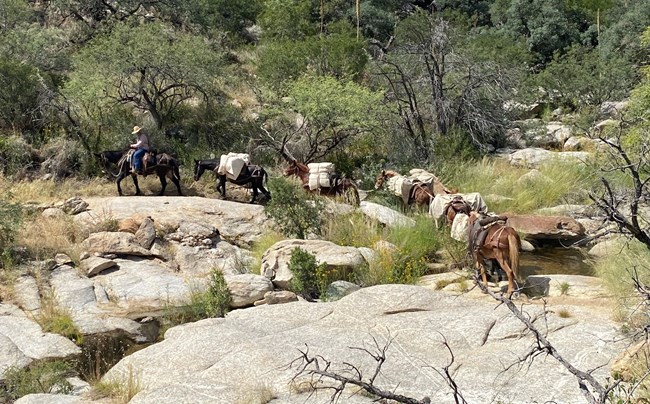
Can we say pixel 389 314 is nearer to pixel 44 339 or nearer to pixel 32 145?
pixel 44 339

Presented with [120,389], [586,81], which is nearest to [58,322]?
[120,389]

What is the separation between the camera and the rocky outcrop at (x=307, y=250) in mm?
11930

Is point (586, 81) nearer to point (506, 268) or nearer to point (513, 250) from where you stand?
point (513, 250)

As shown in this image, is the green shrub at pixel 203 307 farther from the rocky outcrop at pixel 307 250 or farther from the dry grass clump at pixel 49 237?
the dry grass clump at pixel 49 237

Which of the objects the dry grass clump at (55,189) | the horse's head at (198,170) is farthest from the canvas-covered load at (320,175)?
the dry grass clump at (55,189)

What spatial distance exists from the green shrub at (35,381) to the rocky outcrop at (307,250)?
4116 mm

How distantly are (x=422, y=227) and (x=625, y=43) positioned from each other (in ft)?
73.2

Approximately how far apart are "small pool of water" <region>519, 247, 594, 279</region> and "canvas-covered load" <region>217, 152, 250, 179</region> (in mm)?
6742

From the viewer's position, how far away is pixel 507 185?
17.7 m

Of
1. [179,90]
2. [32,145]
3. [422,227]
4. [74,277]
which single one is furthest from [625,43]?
[74,277]

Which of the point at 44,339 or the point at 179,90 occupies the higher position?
the point at 179,90

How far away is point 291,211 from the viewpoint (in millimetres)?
14203

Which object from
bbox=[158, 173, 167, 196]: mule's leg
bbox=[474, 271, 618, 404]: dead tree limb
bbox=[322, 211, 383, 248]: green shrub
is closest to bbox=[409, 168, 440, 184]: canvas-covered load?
bbox=[322, 211, 383, 248]: green shrub

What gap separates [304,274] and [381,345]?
351 centimetres
